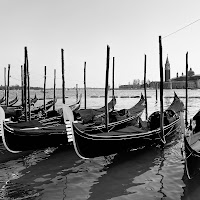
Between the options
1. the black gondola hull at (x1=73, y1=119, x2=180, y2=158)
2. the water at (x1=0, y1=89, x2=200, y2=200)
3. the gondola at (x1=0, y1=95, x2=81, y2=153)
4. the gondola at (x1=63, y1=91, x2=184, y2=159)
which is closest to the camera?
the water at (x1=0, y1=89, x2=200, y2=200)

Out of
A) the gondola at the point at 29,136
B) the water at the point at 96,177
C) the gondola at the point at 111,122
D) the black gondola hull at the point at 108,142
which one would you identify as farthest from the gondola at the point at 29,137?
the black gondola hull at the point at 108,142

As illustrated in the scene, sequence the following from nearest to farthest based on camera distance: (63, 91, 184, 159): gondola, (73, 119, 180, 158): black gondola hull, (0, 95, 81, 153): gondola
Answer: (63, 91, 184, 159): gondola < (73, 119, 180, 158): black gondola hull < (0, 95, 81, 153): gondola

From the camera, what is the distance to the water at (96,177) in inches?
263

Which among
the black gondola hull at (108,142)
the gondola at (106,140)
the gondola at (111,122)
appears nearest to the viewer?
the gondola at (106,140)

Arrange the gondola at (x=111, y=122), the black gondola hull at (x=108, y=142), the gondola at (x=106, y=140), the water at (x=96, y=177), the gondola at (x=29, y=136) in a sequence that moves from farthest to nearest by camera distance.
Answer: the gondola at (x=111, y=122)
the gondola at (x=29, y=136)
the black gondola hull at (x=108, y=142)
the gondola at (x=106, y=140)
the water at (x=96, y=177)

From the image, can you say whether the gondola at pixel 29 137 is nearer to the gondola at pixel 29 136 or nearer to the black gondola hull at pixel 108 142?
the gondola at pixel 29 136

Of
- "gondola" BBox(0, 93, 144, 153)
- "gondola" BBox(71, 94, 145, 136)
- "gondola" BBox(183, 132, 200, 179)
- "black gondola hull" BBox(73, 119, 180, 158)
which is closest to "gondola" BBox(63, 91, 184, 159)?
"black gondola hull" BBox(73, 119, 180, 158)

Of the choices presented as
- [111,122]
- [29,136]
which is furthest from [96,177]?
[111,122]

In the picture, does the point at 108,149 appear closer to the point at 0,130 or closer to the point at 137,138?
the point at 137,138

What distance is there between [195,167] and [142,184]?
1.47 metres

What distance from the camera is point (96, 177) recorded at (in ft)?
25.9

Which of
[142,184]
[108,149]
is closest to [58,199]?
[142,184]

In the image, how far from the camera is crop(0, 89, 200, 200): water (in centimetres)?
667

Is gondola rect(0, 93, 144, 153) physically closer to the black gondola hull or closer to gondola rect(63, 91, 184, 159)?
gondola rect(63, 91, 184, 159)
